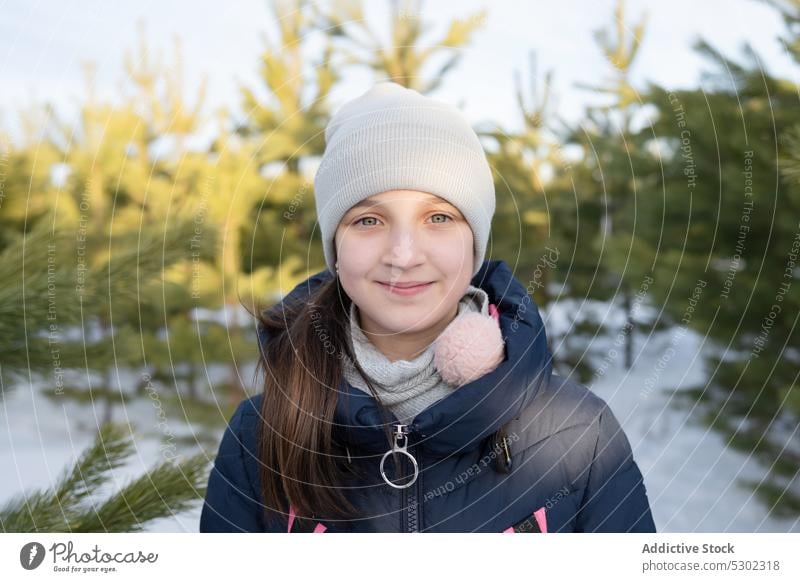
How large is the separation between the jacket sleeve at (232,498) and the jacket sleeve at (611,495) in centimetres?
34

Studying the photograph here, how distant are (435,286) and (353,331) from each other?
0.11 meters

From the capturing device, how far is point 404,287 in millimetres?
799

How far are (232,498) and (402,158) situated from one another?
412mm

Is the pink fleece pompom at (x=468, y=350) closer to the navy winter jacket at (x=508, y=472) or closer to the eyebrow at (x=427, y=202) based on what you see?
the navy winter jacket at (x=508, y=472)

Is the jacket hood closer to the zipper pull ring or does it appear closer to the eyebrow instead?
the zipper pull ring

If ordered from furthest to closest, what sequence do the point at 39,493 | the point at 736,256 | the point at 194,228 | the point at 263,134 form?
the point at 263,134 → the point at 736,256 → the point at 194,228 → the point at 39,493

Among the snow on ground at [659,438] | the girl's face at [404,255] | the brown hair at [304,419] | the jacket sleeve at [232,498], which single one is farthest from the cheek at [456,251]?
the snow on ground at [659,438]

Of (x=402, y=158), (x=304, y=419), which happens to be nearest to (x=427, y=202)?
(x=402, y=158)

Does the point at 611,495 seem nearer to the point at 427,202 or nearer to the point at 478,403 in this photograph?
the point at 478,403

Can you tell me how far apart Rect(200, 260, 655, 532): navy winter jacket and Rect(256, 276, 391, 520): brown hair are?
14 mm

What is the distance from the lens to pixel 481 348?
780 millimetres

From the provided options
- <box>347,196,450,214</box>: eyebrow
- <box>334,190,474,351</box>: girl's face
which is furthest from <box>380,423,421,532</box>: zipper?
<box>347,196,450,214</box>: eyebrow
